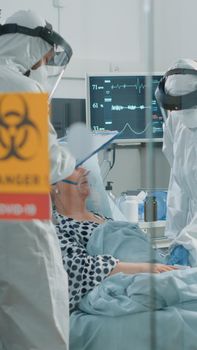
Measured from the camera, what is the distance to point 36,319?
4.19ft

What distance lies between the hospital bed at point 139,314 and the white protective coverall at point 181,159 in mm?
285

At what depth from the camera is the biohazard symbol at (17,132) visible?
3.34ft

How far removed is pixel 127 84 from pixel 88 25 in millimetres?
488

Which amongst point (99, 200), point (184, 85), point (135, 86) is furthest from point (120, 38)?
point (99, 200)

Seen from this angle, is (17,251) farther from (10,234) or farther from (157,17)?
(157,17)

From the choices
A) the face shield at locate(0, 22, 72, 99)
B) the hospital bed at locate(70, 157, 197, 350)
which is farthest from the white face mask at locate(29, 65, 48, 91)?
the hospital bed at locate(70, 157, 197, 350)

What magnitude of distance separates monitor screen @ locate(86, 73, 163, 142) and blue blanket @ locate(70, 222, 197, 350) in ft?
2.31

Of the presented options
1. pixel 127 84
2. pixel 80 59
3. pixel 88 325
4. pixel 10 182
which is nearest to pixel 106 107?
pixel 127 84

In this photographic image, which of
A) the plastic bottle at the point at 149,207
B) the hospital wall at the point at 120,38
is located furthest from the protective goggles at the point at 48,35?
the plastic bottle at the point at 149,207

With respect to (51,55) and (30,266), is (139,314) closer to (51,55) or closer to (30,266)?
(30,266)

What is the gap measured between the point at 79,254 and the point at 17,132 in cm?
69

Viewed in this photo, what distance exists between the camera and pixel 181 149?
2059 millimetres

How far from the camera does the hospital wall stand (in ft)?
5.72

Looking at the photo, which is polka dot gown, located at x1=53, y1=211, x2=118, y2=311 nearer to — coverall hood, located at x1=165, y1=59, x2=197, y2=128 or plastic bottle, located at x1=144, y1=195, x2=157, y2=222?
plastic bottle, located at x1=144, y1=195, x2=157, y2=222
